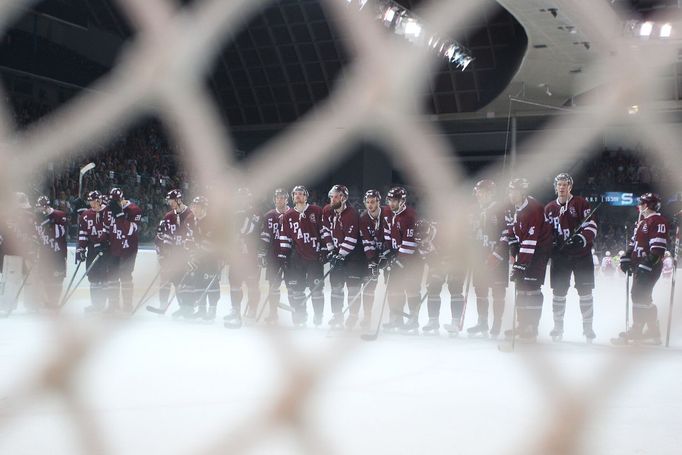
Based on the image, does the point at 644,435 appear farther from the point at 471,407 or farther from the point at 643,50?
the point at 643,50

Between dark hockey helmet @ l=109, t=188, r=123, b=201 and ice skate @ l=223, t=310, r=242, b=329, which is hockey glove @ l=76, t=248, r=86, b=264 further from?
ice skate @ l=223, t=310, r=242, b=329

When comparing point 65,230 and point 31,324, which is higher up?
point 65,230

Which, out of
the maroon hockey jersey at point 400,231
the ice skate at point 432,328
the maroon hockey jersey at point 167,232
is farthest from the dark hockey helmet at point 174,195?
the ice skate at point 432,328

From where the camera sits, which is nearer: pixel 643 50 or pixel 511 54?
pixel 643 50

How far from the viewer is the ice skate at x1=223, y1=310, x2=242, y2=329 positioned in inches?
236

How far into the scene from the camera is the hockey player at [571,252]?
5.19 m

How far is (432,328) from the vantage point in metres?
5.93

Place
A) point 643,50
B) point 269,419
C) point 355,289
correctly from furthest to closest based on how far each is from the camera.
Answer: point 355,289
point 269,419
point 643,50

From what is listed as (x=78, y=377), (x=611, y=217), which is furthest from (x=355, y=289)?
(x=78, y=377)

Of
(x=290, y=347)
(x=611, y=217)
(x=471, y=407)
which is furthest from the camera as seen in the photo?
(x=611, y=217)

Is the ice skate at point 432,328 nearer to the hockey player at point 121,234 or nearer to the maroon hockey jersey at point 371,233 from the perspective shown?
the maroon hockey jersey at point 371,233

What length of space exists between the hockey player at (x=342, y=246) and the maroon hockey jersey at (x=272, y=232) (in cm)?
43

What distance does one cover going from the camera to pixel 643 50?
24.4 inches

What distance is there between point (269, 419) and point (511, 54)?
618 inches
